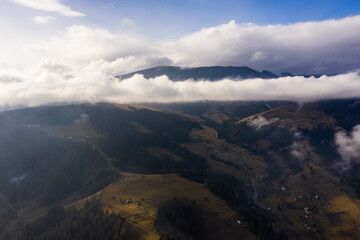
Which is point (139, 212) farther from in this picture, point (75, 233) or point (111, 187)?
point (111, 187)

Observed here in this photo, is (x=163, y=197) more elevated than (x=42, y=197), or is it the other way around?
(x=163, y=197)

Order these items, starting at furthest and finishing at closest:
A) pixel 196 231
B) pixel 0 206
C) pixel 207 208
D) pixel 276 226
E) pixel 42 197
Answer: pixel 42 197 → pixel 0 206 → pixel 276 226 → pixel 207 208 → pixel 196 231

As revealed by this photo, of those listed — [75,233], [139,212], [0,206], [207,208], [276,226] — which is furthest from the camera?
[0,206]

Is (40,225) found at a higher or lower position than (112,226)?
lower

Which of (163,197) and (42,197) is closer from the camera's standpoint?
(163,197)

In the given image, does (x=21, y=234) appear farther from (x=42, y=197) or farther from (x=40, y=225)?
(x=42, y=197)

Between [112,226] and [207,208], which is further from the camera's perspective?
[207,208]

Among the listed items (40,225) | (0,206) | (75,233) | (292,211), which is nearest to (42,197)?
(0,206)

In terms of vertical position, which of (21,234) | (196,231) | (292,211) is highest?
(196,231)

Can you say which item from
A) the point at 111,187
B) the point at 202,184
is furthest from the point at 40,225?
the point at 202,184
